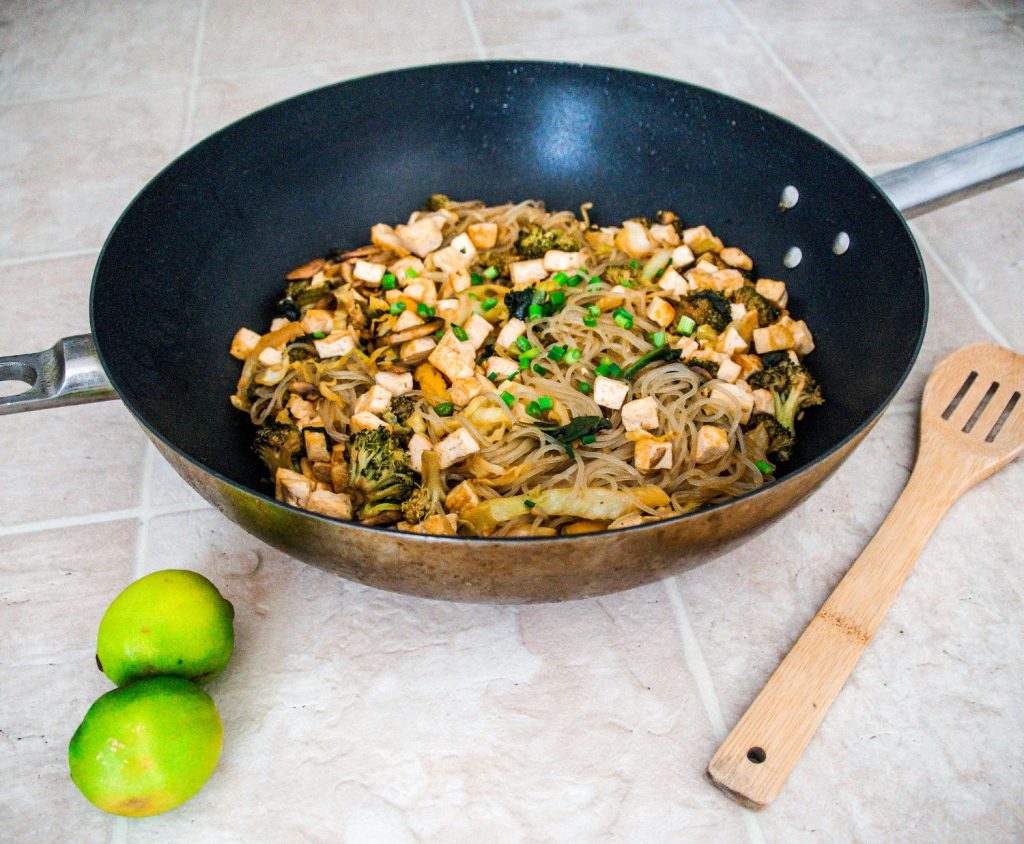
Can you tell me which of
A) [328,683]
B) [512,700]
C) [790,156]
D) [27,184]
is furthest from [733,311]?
[27,184]

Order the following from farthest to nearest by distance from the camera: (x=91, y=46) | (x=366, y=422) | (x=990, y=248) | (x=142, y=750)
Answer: (x=91, y=46) → (x=990, y=248) → (x=366, y=422) → (x=142, y=750)

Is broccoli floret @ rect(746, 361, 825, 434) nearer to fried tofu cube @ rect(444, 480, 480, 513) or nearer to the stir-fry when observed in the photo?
the stir-fry

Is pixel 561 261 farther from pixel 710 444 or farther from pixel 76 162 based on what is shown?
pixel 76 162

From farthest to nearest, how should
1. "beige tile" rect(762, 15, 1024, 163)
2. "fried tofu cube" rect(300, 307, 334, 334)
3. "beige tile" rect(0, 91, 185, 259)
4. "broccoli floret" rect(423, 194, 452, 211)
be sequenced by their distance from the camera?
1. "beige tile" rect(762, 15, 1024, 163)
2. "beige tile" rect(0, 91, 185, 259)
3. "broccoli floret" rect(423, 194, 452, 211)
4. "fried tofu cube" rect(300, 307, 334, 334)

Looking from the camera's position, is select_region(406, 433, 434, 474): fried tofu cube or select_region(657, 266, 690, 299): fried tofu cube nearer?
select_region(406, 433, 434, 474): fried tofu cube

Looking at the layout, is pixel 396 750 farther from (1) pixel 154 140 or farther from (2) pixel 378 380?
A: (1) pixel 154 140

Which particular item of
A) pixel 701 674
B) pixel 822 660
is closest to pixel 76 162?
pixel 701 674

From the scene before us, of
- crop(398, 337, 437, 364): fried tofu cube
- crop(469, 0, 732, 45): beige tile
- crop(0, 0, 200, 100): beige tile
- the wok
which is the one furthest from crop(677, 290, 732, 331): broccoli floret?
crop(0, 0, 200, 100): beige tile
